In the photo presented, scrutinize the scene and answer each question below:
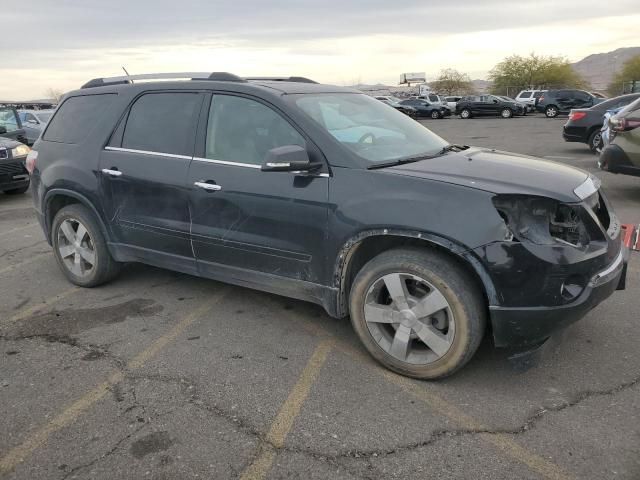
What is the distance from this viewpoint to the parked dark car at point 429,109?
37688mm

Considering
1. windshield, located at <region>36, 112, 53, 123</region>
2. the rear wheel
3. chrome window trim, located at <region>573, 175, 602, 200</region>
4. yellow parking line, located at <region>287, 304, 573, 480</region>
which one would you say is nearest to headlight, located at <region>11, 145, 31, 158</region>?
windshield, located at <region>36, 112, 53, 123</region>

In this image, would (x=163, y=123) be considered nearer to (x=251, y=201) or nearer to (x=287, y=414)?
(x=251, y=201)

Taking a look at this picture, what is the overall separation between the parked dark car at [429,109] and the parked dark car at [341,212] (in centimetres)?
3488

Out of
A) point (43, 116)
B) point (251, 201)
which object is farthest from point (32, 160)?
point (43, 116)

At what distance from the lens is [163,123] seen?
4.21 m

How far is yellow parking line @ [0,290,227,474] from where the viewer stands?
2.64 metres

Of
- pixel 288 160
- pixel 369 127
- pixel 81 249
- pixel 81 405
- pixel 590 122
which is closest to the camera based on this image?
pixel 81 405

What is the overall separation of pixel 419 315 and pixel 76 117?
3.57 metres

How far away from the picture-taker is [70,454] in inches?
104

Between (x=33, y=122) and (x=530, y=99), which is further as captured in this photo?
(x=530, y=99)

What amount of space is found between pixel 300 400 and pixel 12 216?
7.19 meters

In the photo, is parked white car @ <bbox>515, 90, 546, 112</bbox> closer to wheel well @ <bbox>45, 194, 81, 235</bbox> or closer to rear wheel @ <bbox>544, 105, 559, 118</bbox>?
rear wheel @ <bbox>544, 105, 559, 118</bbox>

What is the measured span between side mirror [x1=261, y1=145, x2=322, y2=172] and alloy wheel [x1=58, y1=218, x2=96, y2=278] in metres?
2.22

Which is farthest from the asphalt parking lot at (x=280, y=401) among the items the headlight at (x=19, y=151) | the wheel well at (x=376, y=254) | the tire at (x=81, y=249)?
the headlight at (x=19, y=151)
